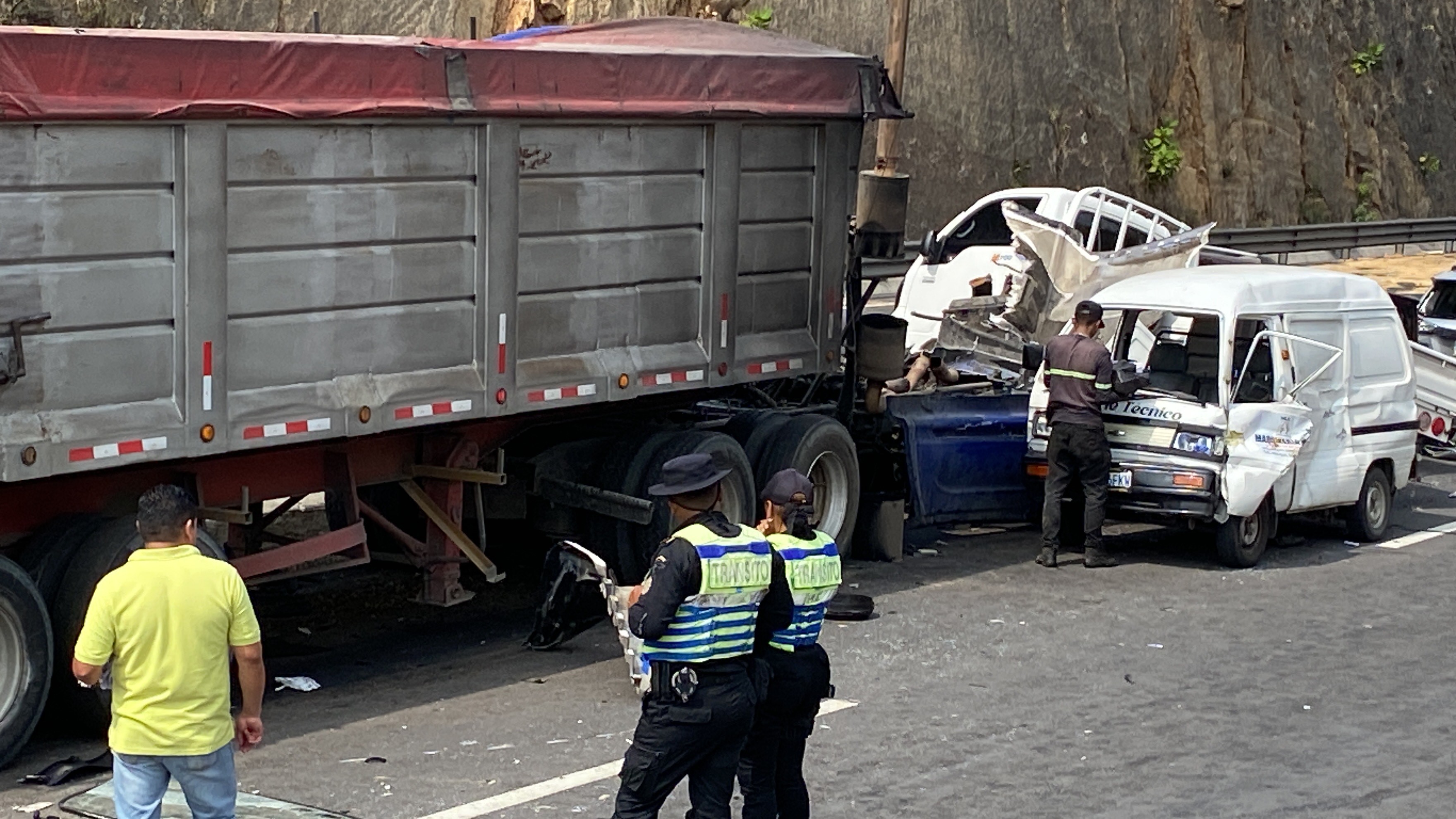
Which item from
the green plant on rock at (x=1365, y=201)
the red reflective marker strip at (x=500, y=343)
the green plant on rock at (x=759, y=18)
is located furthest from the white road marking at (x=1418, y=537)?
the green plant on rock at (x=1365, y=201)

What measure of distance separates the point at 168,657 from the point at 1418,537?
11.4 metres

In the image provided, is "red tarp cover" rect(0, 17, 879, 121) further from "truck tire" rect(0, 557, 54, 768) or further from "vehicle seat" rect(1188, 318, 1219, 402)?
"vehicle seat" rect(1188, 318, 1219, 402)

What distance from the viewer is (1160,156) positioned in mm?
40750

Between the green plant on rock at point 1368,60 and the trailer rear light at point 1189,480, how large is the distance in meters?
37.7

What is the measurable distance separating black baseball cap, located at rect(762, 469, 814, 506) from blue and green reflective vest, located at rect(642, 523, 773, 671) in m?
0.62

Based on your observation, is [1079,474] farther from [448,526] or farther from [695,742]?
[695,742]

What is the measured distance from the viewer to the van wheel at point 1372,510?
46.9 feet

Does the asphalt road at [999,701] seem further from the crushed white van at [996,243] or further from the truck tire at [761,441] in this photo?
the crushed white van at [996,243]

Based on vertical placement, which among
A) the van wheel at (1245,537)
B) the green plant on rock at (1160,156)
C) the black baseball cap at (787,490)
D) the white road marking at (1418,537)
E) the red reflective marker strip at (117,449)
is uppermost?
the green plant on rock at (1160,156)

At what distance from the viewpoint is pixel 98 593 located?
5711mm

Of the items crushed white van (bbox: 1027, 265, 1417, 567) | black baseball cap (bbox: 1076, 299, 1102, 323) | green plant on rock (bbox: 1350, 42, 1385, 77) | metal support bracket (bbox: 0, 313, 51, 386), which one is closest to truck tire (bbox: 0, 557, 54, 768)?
metal support bracket (bbox: 0, 313, 51, 386)

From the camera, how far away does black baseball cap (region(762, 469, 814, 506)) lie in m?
6.83

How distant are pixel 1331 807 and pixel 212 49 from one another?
5.73 meters

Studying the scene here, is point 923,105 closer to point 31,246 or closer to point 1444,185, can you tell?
point 1444,185
